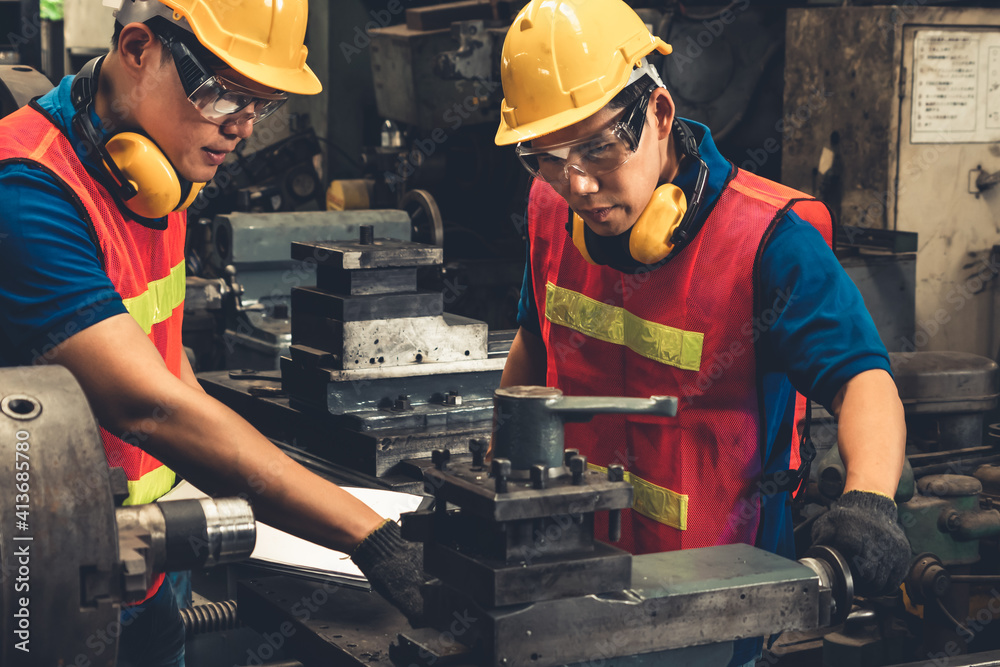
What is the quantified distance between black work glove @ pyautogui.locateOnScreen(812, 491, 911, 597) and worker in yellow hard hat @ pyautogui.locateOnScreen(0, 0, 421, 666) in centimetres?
48

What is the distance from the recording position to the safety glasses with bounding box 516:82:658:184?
4.79ft

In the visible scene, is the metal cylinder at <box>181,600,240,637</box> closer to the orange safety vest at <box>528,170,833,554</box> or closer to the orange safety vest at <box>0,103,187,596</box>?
the orange safety vest at <box>0,103,187,596</box>

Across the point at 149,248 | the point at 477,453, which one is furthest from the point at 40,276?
the point at 477,453

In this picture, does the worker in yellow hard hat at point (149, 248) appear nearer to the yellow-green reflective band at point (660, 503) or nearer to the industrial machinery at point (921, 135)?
the yellow-green reflective band at point (660, 503)

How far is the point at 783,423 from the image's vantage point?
5.05 ft

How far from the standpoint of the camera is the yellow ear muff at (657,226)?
146 cm

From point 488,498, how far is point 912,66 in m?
2.86

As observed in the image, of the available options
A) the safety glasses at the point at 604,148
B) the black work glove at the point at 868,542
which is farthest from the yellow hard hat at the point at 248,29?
the black work glove at the point at 868,542

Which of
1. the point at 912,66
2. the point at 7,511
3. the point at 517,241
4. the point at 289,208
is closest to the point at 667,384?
the point at 7,511

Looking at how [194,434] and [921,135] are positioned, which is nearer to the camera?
[194,434]

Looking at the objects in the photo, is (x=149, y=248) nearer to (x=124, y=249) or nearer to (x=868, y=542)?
(x=124, y=249)

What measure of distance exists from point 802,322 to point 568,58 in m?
0.46

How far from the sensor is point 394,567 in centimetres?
127

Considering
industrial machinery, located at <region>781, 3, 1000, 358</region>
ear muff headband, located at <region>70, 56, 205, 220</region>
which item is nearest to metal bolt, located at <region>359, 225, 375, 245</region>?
ear muff headband, located at <region>70, 56, 205, 220</region>
